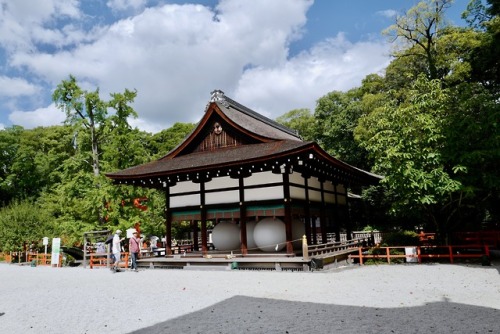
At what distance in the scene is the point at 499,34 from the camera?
2209cm

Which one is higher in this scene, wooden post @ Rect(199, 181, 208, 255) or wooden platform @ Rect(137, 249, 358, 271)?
wooden post @ Rect(199, 181, 208, 255)

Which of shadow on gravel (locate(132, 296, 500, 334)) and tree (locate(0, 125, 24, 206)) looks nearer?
shadow on gravel (locate(132, 296, 500, 334))

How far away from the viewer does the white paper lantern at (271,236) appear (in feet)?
51.9

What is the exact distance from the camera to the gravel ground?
642 cm

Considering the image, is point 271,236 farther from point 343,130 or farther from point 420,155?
point 343,130

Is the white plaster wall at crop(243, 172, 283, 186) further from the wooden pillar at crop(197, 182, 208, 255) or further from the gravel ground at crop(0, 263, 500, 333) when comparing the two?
the gravel ground at crop(0, 263, 500, 333)

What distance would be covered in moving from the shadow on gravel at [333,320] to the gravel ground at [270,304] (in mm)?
17

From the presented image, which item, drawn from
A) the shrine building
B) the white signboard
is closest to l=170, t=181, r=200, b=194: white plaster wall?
the shrine building

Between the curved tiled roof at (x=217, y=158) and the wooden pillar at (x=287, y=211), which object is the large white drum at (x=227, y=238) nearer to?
the wooden pillar at (x=287, y=211)

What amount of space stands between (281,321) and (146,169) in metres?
13.1

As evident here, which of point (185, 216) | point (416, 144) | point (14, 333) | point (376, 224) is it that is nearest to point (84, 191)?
point (185, 216)

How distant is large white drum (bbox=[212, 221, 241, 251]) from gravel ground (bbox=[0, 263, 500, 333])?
4.07 meters

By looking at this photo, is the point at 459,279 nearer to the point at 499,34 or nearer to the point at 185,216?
the point at 185,216

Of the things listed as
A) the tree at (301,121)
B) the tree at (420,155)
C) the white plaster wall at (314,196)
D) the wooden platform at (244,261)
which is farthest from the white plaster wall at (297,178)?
the tree at (301,121)
